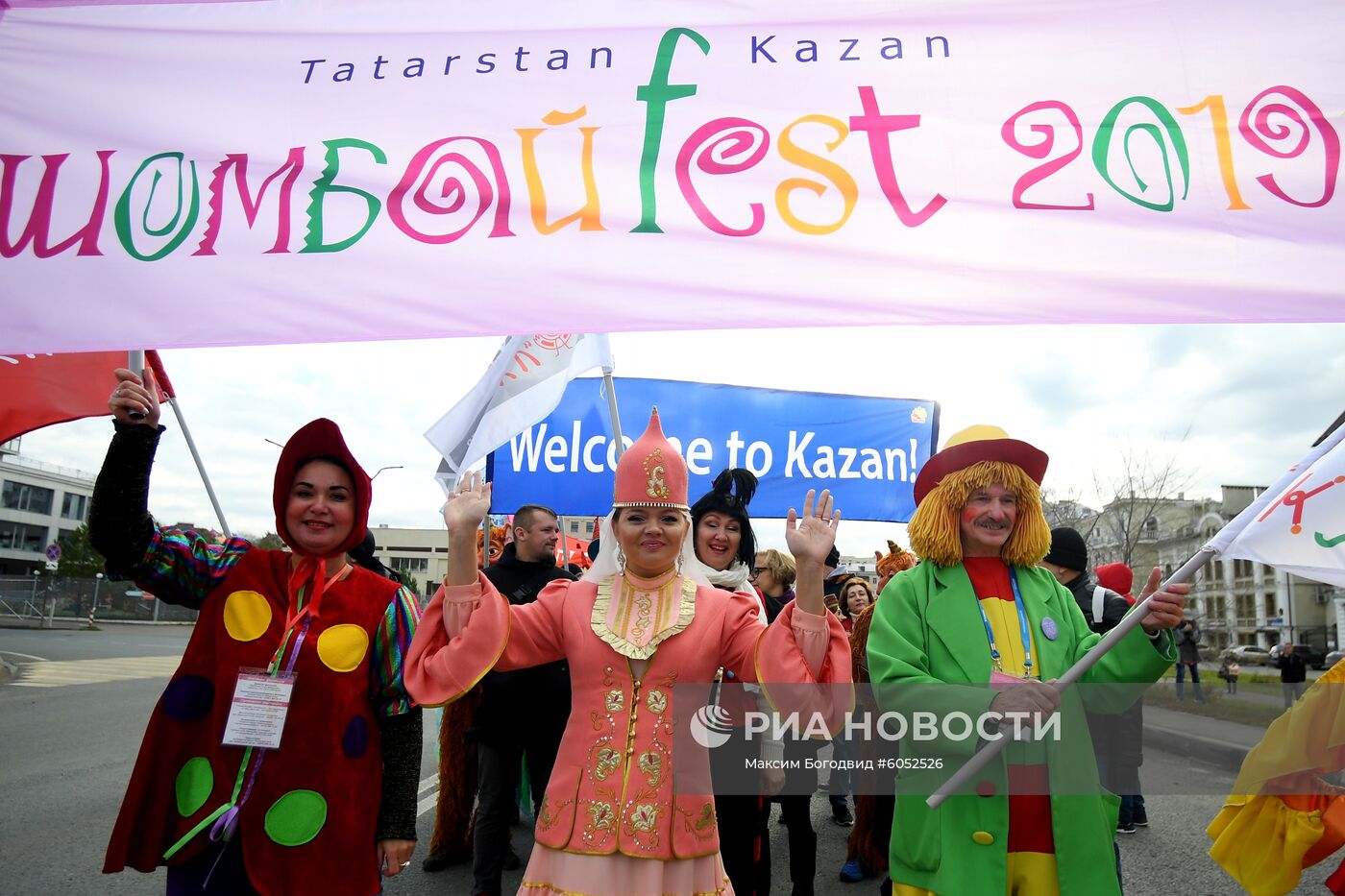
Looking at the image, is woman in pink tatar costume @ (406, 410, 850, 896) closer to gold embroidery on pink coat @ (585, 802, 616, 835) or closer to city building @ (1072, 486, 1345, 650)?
gold embroidery on pink coat @ (585, 802, 616, 835)

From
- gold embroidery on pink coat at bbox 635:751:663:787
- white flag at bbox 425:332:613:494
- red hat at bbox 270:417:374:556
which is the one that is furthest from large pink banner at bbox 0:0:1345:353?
white flag at bbox 425:332:613:494

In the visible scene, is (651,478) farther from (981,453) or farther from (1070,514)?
(1070,514)

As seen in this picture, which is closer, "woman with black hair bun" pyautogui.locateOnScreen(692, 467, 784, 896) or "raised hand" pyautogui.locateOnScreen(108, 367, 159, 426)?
"raised hand" pyautogui.locateOnScreen(108, 367, 159, 426)

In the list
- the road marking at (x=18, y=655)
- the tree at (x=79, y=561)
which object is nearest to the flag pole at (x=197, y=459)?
the road marking at (x=18, y=655)

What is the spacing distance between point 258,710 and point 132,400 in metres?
0.87

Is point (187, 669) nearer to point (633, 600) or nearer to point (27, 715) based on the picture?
point (633, 600)

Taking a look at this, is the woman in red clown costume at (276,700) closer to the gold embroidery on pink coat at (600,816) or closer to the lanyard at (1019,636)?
the gold embroidery on pink coat at (600,816)

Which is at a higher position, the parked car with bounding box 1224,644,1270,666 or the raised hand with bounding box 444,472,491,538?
the raised hand with bounding box 444,472,491,538

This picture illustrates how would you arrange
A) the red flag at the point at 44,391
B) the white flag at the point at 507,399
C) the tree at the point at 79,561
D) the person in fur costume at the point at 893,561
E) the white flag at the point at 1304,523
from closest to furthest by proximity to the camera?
the white flag at the point at 1304,523
the red flag at the point at 44,391
the person in fur costume at the point at 893,561
the white flag at the point at 507,399
the tree at the point at 79,561

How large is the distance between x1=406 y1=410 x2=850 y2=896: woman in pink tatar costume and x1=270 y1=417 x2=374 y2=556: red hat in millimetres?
435

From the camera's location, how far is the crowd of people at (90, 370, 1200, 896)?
223 centimetres

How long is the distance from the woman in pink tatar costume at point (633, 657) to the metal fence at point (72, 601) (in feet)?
108

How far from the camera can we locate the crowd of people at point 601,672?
2.23 meters

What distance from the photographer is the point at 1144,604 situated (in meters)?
2.38
